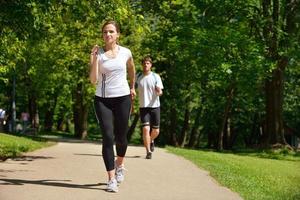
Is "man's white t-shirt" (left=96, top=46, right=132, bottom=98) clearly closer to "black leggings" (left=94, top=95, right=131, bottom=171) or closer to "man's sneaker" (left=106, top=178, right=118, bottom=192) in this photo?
"black leggings" (left=94, top=95, right=131, bottom=171)

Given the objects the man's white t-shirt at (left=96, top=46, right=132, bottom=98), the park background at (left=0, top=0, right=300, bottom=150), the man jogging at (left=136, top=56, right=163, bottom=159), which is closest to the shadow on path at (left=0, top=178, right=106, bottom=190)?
the man's white t-shirt at (left=96, top=46, right=132, bottom=98)

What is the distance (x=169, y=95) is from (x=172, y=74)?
2.59m

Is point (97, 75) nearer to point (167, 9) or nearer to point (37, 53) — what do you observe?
point (167, 9)

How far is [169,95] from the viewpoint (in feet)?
126

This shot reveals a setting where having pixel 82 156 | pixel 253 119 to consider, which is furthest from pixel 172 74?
pixel 82 156

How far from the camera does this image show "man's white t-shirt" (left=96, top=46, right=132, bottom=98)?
7760mm

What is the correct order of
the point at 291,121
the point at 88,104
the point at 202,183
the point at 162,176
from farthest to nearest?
1. the point at 291,121
2. the point at 88,104
3. the point at 162,176
4. the point at 202,183

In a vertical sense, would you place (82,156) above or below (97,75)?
below

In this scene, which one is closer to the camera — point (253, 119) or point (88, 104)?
point (88, 104)

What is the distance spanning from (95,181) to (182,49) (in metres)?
19.4

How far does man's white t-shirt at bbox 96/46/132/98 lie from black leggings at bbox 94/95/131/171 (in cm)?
8

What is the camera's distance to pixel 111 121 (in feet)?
25.4

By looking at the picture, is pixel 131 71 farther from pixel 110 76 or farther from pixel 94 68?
pixel 94 68

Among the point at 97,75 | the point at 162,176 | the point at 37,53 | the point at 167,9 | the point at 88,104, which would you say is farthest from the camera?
the point at 88,104
